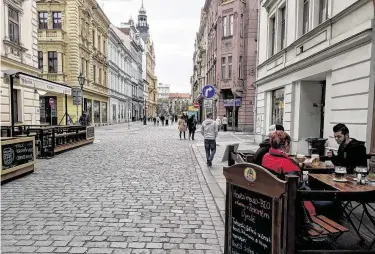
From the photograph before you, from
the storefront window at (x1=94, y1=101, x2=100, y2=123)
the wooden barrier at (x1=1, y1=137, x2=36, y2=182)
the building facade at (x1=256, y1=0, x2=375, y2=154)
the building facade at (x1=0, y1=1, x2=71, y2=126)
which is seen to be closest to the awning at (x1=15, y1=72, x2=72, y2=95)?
the building facade at (x1=0, y1=1, x2=71, y2=126)

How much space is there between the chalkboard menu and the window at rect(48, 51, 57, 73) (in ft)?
87.7

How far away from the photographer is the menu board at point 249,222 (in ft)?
8.82

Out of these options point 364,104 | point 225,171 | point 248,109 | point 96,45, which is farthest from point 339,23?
point 96,45

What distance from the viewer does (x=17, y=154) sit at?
25.5ft

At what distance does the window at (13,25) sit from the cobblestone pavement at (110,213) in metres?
12.4

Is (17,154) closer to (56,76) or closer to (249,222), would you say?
(249,222)

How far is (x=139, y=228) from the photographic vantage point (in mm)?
4441

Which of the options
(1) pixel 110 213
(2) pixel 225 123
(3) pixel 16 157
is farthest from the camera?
(2) pixel 225 123

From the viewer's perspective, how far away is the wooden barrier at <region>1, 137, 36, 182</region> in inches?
285

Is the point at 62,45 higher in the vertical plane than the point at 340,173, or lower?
higher

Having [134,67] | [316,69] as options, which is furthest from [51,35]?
[134,67]

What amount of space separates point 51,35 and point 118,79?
75.9ft

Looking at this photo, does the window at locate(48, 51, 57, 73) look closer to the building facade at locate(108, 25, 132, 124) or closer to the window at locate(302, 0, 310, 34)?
the building facade at locate(108, 25, 132, 124)

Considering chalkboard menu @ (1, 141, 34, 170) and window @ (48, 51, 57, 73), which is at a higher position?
window @ (48, 51, 57, 73)
